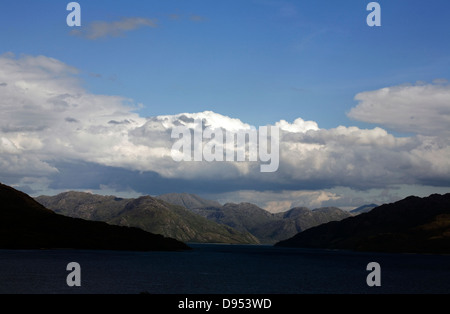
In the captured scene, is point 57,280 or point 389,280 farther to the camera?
point 389,280

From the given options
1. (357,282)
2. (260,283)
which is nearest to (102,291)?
(260,283)

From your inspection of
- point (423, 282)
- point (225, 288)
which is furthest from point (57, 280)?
point (423, 282)

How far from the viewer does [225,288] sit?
139 m

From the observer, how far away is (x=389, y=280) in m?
178

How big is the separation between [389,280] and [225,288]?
247 ft

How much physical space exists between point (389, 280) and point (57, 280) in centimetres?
12195

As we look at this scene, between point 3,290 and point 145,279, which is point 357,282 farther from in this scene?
point 3,290
